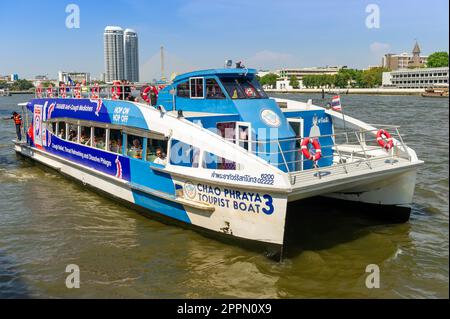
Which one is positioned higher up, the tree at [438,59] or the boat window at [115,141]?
the tree at [438,59]

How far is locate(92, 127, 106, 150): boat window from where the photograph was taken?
11820 mm

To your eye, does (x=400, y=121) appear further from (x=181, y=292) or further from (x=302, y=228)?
(x=181, y=292)

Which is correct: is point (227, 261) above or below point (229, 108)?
below

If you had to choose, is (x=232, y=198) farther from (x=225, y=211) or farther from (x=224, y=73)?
(x=224, y=73)

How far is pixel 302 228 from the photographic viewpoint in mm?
9852

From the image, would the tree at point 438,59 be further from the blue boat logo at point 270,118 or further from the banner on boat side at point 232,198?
the banner on boat side at point 232,198

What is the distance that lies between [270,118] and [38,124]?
10473mm

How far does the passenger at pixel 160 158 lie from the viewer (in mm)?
9227

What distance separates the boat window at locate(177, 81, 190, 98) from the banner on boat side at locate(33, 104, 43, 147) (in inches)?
299

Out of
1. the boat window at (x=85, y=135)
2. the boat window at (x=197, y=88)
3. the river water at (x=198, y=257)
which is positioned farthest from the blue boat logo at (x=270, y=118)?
the boat window at (x=85, y=135)

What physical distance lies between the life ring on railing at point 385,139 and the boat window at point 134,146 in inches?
214

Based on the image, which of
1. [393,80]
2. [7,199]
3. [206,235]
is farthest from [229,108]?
[393,80]

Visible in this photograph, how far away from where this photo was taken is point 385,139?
32.0ft

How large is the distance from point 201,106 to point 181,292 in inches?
180
